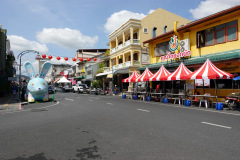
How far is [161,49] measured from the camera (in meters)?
23.0

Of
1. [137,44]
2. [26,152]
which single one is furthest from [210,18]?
[26,152]

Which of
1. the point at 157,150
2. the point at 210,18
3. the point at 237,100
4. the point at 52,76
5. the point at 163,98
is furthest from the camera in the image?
the point at 52,76

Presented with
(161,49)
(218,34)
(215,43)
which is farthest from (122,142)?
(161,49)

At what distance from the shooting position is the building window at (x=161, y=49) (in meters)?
22.2

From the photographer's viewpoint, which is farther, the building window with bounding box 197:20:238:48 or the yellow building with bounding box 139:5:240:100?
the building window with bounding box 197:20:238:48

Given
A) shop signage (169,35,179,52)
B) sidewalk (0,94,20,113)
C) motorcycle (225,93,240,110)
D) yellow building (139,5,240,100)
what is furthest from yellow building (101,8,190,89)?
sidewalk (0,94,20,113)

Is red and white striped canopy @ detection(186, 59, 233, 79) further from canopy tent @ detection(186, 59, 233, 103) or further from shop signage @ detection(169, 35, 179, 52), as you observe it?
shop signage @ detection(169, 35, 179, 52)

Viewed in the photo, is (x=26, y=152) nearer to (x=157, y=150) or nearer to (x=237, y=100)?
(x=157, y=150)

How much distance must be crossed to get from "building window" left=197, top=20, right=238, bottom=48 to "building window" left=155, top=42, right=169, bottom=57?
15.7 feet

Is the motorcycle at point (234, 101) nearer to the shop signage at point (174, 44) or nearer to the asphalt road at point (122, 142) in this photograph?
the asphalt road at point (122, 142)

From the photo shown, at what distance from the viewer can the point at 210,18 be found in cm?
1619

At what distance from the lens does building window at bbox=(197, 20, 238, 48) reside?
1497 centimetres

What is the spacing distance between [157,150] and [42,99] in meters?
16.3

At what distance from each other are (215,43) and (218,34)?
2.68 feet
